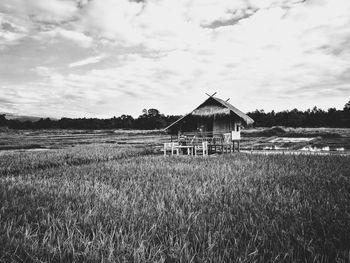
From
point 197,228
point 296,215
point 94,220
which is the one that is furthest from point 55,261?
point 296,215

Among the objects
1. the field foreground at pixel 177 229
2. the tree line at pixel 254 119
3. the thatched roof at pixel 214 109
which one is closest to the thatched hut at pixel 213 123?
the thatched roof at pixel 214 109

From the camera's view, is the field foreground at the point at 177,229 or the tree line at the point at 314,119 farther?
the tree line at the point at 314,119

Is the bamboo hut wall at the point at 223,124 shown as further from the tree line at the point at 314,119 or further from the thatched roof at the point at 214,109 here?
the tree line at the point at 314,119

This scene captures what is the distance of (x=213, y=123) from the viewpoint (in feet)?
54.2

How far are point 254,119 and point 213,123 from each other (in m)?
52.8

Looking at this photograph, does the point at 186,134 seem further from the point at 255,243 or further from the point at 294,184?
the point at 255,243

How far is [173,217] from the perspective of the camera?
2670mm

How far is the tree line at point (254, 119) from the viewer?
2094 inches

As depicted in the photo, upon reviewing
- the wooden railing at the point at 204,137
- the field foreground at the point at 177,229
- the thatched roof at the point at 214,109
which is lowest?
the field foreground at the point at 177,229

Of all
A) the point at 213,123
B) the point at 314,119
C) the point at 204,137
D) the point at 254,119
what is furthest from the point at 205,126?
the point at 254,119

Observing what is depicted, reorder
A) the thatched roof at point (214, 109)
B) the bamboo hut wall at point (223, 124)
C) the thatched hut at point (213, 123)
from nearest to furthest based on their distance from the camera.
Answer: the thatched roof at point (214, 109) < the thatched hut at point (213, 123) < the bamboo hut wall at point (223, 124)

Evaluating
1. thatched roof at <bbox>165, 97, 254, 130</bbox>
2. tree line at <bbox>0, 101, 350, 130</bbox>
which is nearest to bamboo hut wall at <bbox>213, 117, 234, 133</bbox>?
thatched roof at <bbox>165, 97, 254, 130</bbox>

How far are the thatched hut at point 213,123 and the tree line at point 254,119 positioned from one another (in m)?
42.4

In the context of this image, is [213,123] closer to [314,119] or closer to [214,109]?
[214,109]
